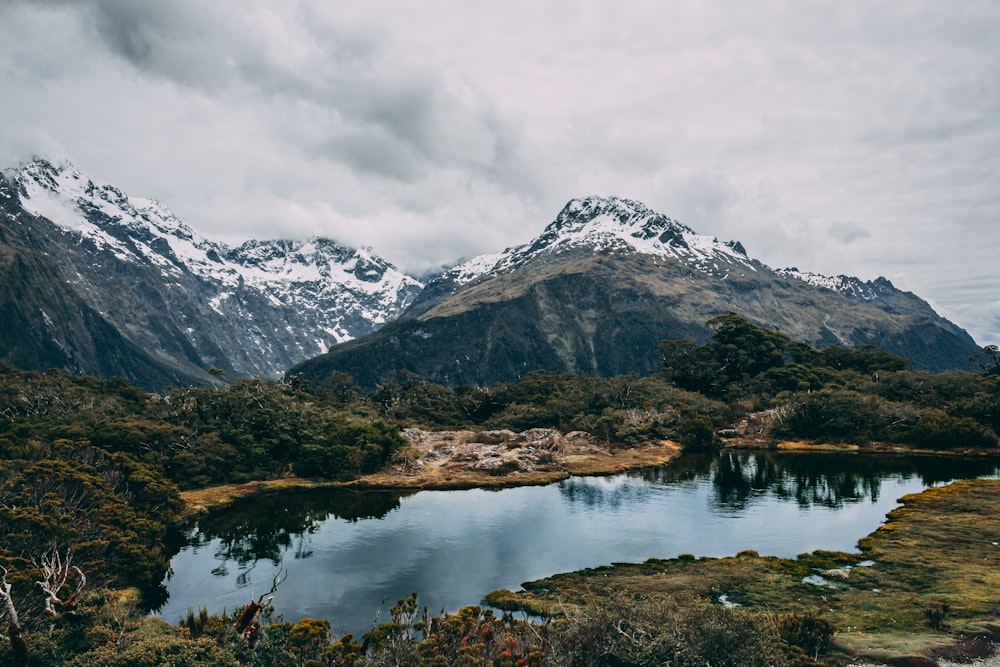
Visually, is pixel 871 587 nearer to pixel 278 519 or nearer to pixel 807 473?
pixel 807 473

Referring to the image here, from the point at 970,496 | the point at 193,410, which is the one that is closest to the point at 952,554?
the point at 970,496

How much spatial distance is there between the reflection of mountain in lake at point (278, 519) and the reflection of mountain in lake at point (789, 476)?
1069 inches

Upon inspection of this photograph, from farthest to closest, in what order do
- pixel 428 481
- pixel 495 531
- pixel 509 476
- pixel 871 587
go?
pixel 509 476 < pixel 428 481 < pixel 495 531 < pixel 871 587

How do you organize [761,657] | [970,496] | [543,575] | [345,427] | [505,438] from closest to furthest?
[761,657], [543,575], [970,496], [345,427], [505,438]

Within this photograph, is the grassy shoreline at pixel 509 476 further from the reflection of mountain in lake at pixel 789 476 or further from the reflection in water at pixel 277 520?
the reflection of mountain in lake at pixel 789 476

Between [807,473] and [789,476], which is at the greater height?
[807,473]

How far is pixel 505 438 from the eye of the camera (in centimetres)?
11881

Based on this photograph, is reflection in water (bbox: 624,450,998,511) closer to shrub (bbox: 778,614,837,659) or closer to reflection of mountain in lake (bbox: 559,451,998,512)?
reflection of mountain in lake (bbox: 559,451,998,512)

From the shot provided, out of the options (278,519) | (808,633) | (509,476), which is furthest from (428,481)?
(808,633)

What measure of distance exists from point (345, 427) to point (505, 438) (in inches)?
1226

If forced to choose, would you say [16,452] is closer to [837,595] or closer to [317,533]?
[317,533]

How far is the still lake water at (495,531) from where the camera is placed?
49000 millimetres

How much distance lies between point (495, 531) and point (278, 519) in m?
26.3

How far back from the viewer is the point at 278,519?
7294cm
